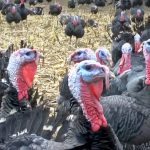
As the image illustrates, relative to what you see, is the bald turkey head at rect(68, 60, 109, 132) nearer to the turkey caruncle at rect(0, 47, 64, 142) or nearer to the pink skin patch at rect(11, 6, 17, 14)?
the turkey caruncle at rect(0, 47, 64, 142)

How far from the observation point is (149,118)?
13.1ft

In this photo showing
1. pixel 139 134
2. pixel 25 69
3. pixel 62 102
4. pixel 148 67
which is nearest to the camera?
pixel 139 134

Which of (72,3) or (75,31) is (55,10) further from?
(75,31)

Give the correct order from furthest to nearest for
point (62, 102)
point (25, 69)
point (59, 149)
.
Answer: point (62, 102) < point (25, 69) < point (59, 149)

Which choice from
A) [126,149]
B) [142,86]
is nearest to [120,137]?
[126,149]

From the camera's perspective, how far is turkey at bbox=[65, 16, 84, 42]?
9.55 meters

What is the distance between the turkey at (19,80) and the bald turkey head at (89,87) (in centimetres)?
91

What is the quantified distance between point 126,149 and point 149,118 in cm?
31

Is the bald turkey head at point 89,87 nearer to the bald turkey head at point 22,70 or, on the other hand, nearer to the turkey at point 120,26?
the bald turkey head at point 22,70

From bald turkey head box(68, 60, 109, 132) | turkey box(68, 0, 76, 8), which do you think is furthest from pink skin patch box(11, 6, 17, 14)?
bald turkey head box(68, 60, 109, 132)

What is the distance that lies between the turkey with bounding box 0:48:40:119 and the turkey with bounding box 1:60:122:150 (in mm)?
779

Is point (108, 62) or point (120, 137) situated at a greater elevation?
point (108, 62)

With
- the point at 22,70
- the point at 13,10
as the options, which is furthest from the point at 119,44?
the point at 13,10

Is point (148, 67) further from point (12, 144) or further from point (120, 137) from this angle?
point (12, 144)
